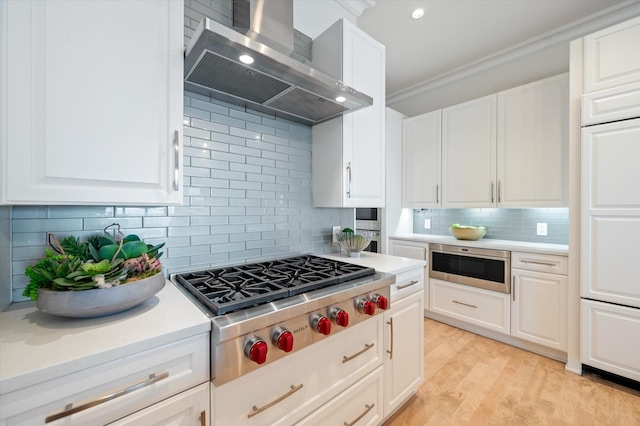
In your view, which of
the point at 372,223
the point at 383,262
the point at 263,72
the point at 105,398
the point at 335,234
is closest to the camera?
the point at 105,398

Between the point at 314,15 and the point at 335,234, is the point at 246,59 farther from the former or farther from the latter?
the point at 335,234

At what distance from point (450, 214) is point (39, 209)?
3742mm

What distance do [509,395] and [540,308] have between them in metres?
0.89

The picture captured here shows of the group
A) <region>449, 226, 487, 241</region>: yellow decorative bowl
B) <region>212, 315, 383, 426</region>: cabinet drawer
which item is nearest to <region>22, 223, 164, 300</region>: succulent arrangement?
<region>212, 315, 383, 426</region>: cabinet drawer

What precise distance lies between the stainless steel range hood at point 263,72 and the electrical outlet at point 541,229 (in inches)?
98.0

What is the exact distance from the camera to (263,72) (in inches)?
49.6

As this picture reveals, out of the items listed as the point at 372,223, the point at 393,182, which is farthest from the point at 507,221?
the point at 372,223

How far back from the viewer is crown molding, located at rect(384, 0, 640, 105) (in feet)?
7.79

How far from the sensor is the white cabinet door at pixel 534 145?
2.46m

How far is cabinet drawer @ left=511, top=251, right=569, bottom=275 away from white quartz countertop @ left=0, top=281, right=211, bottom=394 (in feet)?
8.99

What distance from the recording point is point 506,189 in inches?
110

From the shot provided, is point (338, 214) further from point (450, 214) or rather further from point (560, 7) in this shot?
point (560, 7)

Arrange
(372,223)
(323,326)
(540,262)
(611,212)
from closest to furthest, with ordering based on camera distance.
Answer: (323,326), (611,212), (540,262), (372,223)

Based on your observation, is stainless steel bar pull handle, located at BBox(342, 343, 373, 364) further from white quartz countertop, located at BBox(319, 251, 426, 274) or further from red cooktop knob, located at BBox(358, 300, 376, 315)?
white quartz countertop, located at BBox(319, 251, 426, 274)
